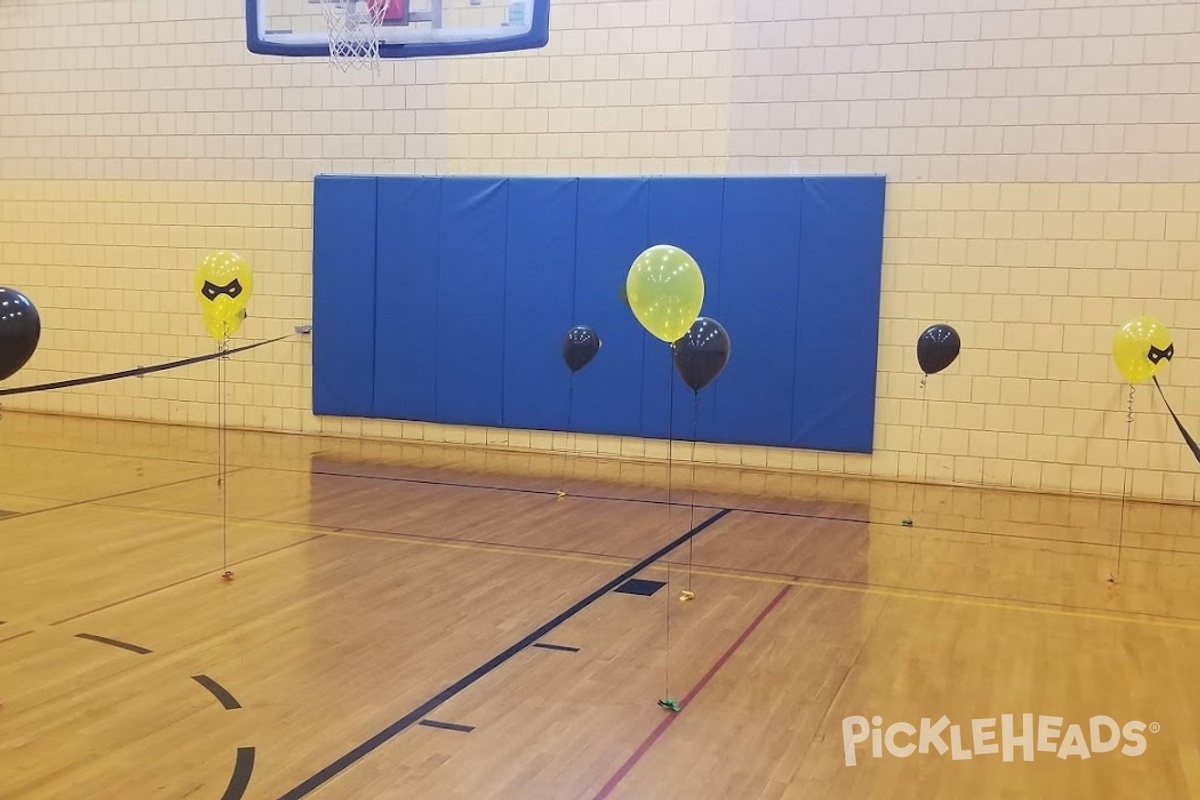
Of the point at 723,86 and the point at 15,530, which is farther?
the point at 723,86

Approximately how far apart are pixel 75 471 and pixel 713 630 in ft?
21.6

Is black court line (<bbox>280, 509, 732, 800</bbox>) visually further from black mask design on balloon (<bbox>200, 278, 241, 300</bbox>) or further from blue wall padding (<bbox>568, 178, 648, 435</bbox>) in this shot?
blue wall padding (<bbox>568, 178, 648, 435</bbox>)

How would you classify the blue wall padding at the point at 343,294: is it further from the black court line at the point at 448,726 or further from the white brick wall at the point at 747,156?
the black court line at the point at 448,726

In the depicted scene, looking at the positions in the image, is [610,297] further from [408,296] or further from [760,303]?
[408,296]

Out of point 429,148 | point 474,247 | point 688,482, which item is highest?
point 429,148

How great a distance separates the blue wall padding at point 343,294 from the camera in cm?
1216

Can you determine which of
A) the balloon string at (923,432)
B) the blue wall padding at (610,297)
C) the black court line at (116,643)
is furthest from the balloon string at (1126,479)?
the black court line at (116,643)

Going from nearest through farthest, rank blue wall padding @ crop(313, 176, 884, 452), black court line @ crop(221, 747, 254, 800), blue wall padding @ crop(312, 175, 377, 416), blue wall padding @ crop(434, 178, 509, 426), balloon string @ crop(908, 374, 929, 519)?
black court line @ crop(221, 747, 254, 800)
balloon string @ crop(908, 374, 929, 519)
blue wall padding @ crop(313, 176, 884, 452)
blue wall padding @ crop(434, 178, 509, 426)
blue wall padding @ crop(312, 175, 377, 416)

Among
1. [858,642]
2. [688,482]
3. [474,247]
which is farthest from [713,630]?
[474,247]

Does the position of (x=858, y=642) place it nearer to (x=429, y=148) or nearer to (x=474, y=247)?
Answer: (x=474, y=247)

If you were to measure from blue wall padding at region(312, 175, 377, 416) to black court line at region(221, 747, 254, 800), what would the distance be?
8244 mm

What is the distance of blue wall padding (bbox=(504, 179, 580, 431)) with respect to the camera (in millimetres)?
11438

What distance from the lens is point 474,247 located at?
38.7 ft

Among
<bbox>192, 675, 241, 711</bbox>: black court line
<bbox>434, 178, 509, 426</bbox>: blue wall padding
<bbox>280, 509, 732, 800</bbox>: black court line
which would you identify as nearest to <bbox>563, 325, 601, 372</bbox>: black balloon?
<bbox>434, 178, 509, 426</bbox>: blue wall padding
